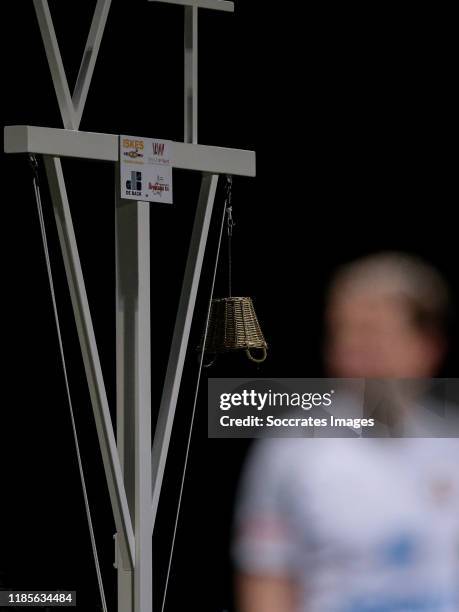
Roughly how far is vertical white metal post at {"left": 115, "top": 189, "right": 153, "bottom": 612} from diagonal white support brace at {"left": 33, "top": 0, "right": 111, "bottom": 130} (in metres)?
0.28

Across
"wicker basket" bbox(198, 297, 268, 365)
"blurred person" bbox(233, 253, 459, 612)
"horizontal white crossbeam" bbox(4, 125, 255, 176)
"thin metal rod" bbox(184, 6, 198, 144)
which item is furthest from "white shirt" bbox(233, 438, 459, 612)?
"thin metal rod" bbox(184, 6, 198, 144)

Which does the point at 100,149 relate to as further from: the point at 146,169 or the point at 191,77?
the point at 191,77

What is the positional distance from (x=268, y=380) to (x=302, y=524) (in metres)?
0.46

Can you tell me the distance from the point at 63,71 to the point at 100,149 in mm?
225

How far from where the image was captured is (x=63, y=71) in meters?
3.71

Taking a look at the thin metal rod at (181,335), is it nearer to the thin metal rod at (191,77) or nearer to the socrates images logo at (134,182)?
the thin metal rod at (191,77)

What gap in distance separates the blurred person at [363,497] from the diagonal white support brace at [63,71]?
1129 mm

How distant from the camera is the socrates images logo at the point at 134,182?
12.5 feet

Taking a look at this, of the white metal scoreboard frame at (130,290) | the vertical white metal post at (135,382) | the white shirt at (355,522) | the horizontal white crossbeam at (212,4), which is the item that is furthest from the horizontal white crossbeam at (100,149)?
the white shirt at (355,522)

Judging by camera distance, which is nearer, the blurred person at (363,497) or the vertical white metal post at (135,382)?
the vertical white metal post at (135,382)

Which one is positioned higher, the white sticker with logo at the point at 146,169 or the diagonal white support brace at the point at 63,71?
the diagonal white support brace at the point at 63,71

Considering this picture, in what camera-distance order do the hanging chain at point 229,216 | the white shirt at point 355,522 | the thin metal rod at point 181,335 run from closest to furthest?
the thin metal rod at point 181,335 < the hanging chain at point 229,216 < the white shirt at point 355,522

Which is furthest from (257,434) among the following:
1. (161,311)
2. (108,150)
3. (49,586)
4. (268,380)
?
(108,150)

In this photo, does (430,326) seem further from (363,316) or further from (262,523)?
(262,523)
